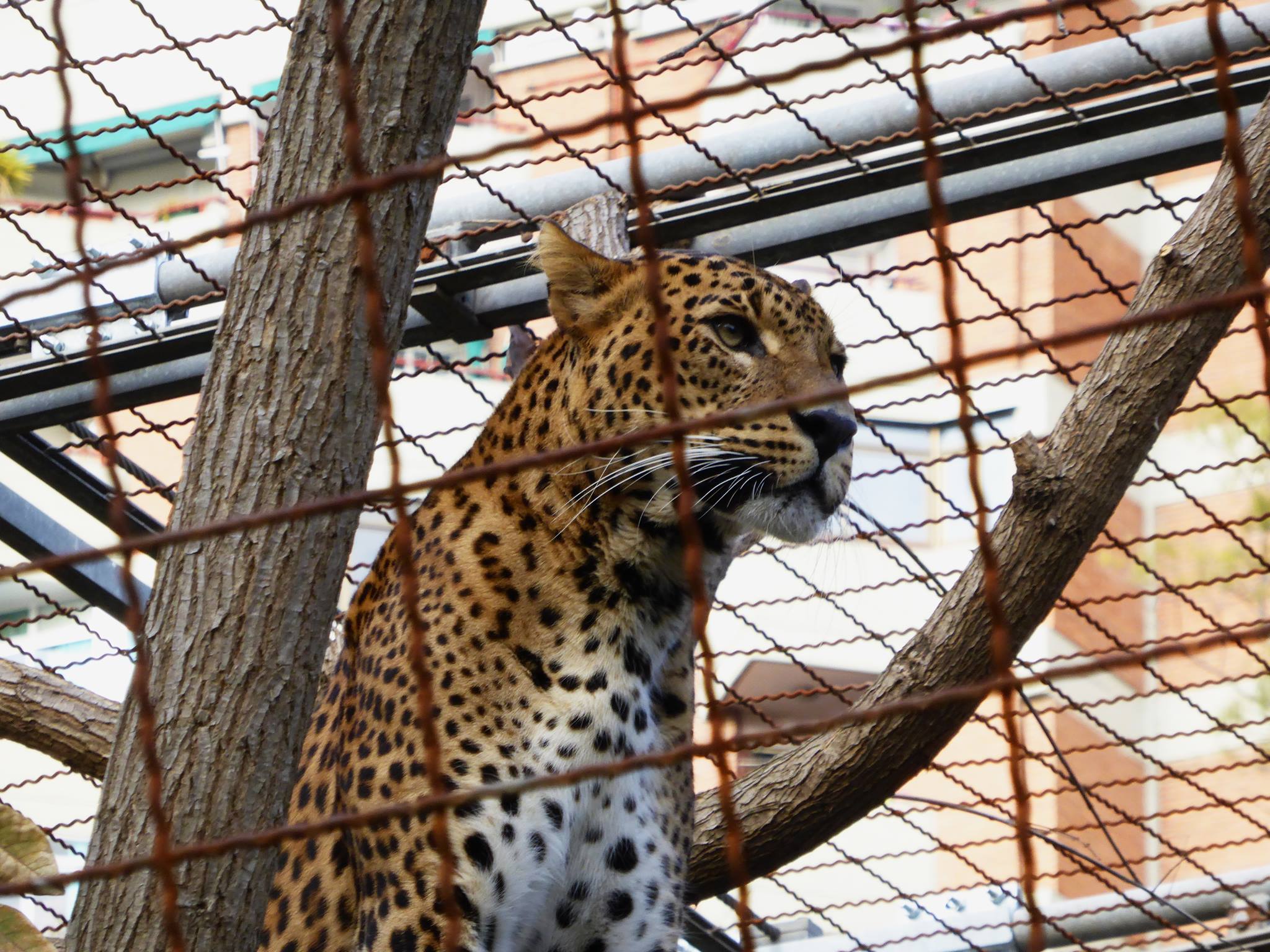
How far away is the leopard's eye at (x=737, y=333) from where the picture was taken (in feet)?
13.1

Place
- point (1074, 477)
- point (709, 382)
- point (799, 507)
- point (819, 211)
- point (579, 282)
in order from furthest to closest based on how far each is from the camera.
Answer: point (819, 211) < point (579, 282) < point (709, 382) < point (799, 507) < point (1074, 477)

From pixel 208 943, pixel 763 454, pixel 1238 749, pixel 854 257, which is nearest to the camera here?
pixel 208 943

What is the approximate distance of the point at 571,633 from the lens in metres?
3.90

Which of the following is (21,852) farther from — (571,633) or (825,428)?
(825,428)

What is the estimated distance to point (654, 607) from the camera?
13.0 ft

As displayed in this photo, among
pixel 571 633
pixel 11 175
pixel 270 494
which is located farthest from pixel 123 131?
pixel 270 494

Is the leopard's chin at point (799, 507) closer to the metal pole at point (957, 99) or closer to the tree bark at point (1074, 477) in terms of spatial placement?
the tree bark at point (1074, 477)

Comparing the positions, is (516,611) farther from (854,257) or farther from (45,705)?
(854,257)

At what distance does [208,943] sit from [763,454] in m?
1.61

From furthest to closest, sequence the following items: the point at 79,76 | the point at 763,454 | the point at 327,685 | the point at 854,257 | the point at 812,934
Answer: the point at 79,76
the point at 854,257
the point at 812,934
the point at 327,685
the point at 763,454

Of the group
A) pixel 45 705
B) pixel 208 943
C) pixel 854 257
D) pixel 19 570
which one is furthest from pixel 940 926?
pixel 854 257

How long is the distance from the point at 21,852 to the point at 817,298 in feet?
8.71

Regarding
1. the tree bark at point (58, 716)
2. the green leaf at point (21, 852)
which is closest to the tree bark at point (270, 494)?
the green leaf at point (21, 852)

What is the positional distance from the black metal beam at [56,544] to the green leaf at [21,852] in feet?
6.26
